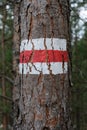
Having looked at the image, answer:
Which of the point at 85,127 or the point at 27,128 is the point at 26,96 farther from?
the point at 85,127

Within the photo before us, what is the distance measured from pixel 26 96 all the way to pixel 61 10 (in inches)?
15.6

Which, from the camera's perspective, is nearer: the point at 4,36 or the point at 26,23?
the point at 26,23

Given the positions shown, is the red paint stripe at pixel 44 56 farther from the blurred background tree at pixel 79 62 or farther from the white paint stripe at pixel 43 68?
the blurred background tree at pixel 79 62

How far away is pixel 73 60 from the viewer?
437 inches

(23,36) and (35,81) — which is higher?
(23,36)

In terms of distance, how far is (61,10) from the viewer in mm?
1662

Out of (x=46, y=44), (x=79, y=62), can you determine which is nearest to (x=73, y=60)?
(x=79, y=62)

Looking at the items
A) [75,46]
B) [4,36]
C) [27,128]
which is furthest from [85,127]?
[27,128]

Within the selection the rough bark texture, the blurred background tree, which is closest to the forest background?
the blurred background tree

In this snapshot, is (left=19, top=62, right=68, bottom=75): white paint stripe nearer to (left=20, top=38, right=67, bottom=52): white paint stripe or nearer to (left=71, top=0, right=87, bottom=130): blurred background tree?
(left=20, top=38, right=67, bottom=52): white paint stripe

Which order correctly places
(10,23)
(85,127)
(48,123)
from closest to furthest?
1. (48,123)
2. (10,23)
3. (85,127)

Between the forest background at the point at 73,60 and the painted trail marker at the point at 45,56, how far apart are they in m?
4.06

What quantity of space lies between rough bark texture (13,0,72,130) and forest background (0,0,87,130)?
13.2 ft

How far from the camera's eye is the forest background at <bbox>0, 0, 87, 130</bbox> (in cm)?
711
